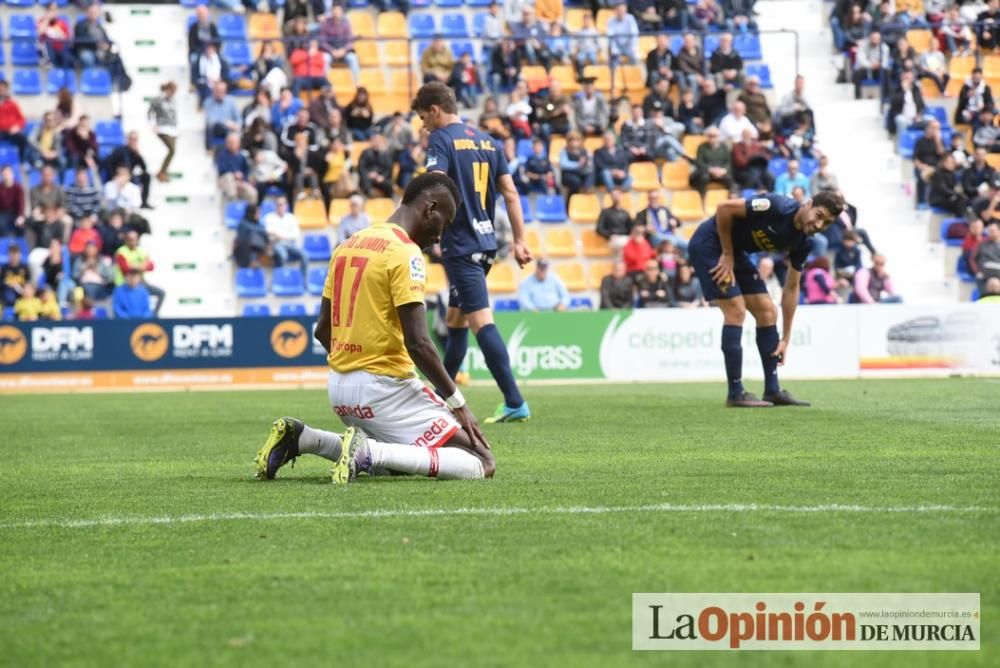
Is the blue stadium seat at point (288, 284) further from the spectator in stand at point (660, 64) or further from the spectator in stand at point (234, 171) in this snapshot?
the spectator in stand at point (660, 64)

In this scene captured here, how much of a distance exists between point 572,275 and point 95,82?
29.5ft

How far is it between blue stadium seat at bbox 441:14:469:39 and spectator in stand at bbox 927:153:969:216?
8781mm

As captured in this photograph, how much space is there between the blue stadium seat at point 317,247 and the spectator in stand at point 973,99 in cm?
1163

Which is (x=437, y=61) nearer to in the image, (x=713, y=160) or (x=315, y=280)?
(x=315, y=280)

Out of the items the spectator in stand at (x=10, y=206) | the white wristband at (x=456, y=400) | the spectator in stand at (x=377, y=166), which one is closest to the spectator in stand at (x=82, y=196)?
the spectator in stand at (x=10, y=206)

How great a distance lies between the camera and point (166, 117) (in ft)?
88.1

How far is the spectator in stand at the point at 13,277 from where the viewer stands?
78.0 feet

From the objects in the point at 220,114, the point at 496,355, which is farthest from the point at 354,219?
the point at 496,355

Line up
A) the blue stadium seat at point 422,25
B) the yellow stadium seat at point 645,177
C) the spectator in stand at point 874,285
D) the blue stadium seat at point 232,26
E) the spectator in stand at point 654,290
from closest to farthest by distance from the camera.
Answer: the spectator in stand at point 654,290, the spectator in stand at point 874,285, the yellow stadium seat at point 645,177, the blue stadium seat at point 232,26, the blue stadium seat at point 422,25

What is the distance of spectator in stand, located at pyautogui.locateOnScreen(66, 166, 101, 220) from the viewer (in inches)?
1005

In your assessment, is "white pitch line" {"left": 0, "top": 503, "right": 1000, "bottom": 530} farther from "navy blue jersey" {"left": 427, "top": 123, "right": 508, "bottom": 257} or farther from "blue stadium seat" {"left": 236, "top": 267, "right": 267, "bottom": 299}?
"blue stadium seat" {"left": 236, "top": 267, "right": 267, "bottom": 299}

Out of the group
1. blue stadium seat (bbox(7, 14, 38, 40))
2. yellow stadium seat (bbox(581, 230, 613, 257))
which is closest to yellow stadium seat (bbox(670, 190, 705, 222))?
yellow stadium seat (bbox(581, 230, 613, 257))

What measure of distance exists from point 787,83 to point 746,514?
24415 millimetres

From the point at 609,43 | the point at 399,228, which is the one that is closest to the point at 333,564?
the point at 399,228
